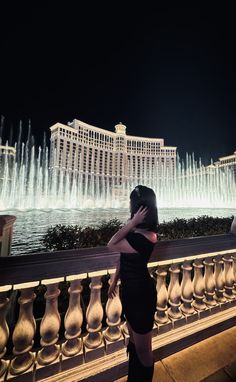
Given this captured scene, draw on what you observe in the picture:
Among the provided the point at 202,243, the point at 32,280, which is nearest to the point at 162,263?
the point at 202,243

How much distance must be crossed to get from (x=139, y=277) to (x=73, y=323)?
0.84m

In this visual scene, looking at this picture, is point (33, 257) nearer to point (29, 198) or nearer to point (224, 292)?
point (224, 292)

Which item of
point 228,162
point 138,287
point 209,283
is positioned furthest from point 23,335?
point 228,162

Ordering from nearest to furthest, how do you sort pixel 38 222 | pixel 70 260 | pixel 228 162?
pixel 70 260 < pixel 38 222 < pixel 228 162

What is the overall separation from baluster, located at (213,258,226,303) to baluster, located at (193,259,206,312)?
0.99 feet

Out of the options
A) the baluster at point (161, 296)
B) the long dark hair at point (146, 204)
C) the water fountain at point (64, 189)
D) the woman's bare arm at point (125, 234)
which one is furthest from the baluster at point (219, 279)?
the water fountain at point (64, 189)

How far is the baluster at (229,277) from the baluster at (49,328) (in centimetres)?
224

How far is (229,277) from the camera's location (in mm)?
2676

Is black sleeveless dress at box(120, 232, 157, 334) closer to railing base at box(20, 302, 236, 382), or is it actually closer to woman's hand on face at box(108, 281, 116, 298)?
woman's hand on face at box(108, 281, 116, 298)

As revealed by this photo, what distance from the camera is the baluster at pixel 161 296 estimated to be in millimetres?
2164

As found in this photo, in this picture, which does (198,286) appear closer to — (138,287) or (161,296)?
(161,296)

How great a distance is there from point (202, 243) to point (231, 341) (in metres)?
1.29

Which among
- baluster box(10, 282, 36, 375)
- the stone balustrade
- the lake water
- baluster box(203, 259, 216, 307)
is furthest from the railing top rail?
the lake water

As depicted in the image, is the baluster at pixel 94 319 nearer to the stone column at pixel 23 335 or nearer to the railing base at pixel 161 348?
the railing base at pixel 161 348
